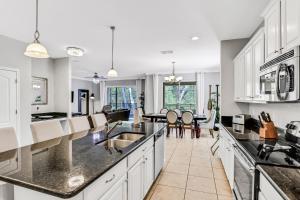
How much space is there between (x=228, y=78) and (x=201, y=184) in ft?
7.68

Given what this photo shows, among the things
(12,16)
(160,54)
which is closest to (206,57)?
(160,54)

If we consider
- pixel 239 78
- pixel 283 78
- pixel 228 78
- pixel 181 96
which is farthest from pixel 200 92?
pixel 283 78

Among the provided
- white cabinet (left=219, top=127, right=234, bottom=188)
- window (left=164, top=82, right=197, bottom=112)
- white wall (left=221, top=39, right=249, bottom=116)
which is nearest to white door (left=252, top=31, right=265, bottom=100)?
white cabinet (left=219, top=127, right=234, bottom=188)

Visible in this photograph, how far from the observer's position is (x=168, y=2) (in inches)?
93.9

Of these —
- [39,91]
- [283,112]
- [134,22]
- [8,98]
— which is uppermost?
[134,22]

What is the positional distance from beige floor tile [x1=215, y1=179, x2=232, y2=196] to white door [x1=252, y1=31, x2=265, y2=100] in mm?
1472

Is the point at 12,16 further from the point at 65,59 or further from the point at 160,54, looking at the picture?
the point at 160,54

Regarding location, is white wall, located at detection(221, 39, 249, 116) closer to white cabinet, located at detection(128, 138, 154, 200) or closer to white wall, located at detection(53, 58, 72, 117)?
white cabinet, located at detection(128, 138, 154, 200)

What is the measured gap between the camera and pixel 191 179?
2938mm

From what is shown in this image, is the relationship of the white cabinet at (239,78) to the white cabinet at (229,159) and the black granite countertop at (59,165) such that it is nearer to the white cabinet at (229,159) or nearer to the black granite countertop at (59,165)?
the white cabinet at (229,159)

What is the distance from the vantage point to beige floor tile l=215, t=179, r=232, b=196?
2537mm

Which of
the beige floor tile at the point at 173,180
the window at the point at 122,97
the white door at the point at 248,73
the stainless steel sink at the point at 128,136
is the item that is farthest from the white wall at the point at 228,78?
the window at the point at 122,97

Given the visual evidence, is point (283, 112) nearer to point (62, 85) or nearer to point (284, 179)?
point (284, 179)

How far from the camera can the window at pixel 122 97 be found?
34.8 ft
